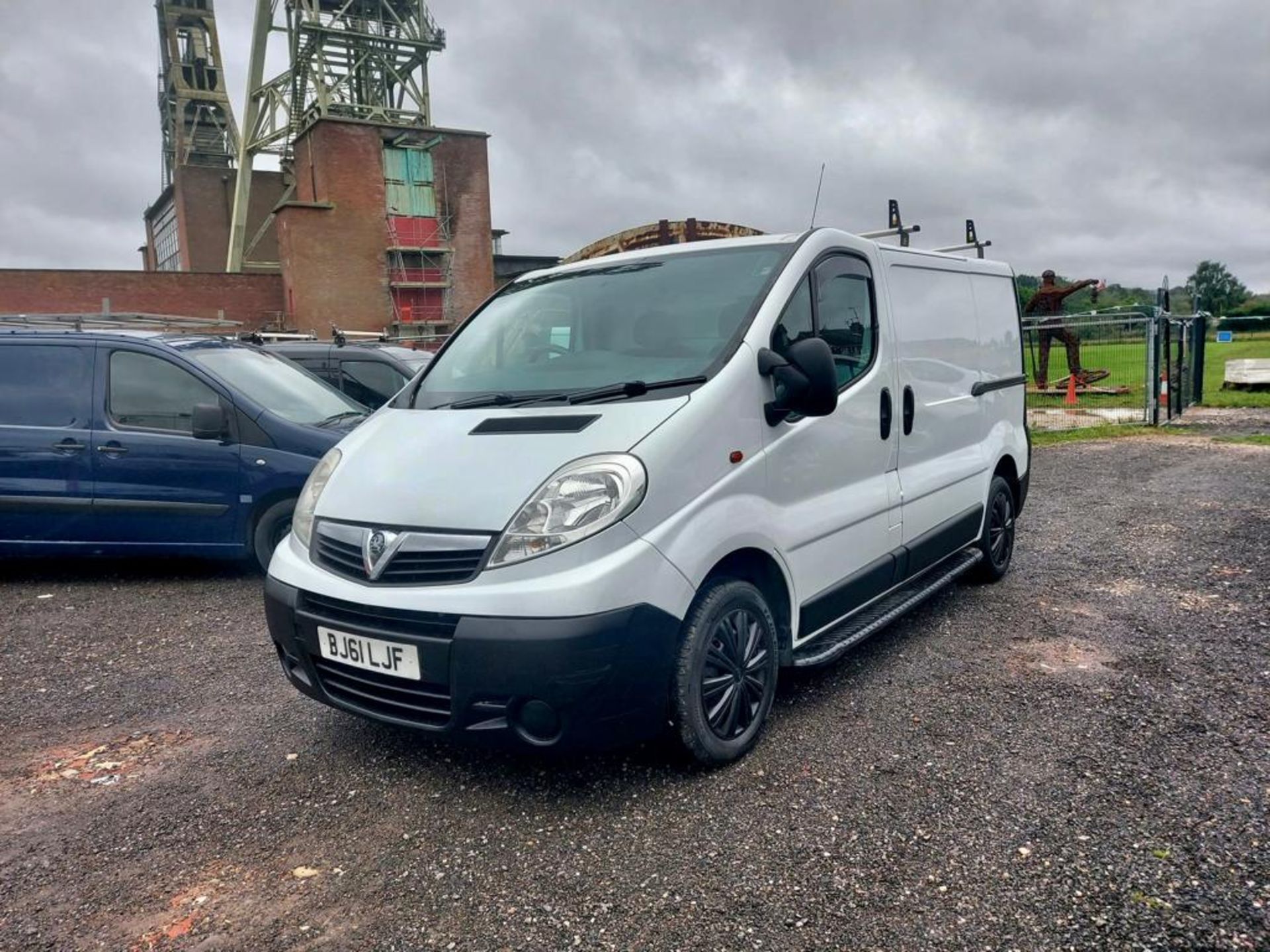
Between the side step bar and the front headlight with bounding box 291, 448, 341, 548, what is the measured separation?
1.96 meters

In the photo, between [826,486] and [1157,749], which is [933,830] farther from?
[826,486]

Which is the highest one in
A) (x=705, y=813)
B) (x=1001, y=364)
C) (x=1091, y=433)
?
(x=1001, y=364)

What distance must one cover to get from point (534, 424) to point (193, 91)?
5300 cm

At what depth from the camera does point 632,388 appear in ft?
10.7

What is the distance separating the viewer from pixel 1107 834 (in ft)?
9.09

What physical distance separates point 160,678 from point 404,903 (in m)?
2.54

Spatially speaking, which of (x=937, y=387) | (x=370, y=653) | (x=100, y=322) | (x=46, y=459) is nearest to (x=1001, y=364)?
(x=937, y=387)

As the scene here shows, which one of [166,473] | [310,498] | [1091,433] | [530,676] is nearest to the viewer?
[530,676]

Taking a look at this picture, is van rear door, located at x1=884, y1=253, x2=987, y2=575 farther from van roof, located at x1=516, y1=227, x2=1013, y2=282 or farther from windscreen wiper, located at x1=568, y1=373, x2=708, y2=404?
windscreen wiper, located at x1=568, y1=373, x2=708, y2=404

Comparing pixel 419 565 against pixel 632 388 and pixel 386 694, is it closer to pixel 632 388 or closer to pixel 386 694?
pixel 386 694

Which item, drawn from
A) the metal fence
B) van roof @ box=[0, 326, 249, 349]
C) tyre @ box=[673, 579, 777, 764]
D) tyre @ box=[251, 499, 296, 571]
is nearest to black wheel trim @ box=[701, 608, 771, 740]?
tyre @ box=[673, 579, 777, 764]

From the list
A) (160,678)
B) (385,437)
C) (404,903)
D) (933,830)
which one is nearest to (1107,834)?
(933,830)

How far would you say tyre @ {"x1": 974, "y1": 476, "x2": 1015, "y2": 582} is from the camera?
5.55 meters

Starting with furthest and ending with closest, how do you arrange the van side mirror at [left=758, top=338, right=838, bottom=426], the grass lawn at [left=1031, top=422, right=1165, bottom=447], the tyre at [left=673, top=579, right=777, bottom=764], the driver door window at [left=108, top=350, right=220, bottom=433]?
1. the grass lawn at [left=1031, top=422, right=1165, bottom=447]
2. the driver door window at [left=108, top=350, right=220, bottom=433]
3. the van side mirror at [left=758, top=338, right=838, bottom=426]
4. the tyre at [left=673, top=579, right=777, bottom=764]
